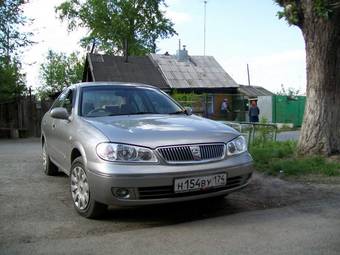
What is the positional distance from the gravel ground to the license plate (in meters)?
0.40

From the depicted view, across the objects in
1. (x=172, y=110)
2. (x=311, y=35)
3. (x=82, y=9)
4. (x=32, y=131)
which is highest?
(x=82, y=9)

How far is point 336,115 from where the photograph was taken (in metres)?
8.41

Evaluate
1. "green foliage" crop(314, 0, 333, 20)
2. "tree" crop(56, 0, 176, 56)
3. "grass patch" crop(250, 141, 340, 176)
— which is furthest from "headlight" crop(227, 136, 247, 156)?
"tree" crop(56, 0, 176, 56)

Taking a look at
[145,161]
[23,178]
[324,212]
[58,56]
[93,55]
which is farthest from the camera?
[58,56]

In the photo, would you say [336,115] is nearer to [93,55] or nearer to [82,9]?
[93,55]

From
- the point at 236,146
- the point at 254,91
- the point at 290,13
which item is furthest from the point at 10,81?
the point at 254,91

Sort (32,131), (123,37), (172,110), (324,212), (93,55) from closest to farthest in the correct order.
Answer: (324,212) → (172,110) → (32,131) → (93,55) → (123,37)

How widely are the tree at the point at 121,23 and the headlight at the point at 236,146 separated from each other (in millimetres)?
42945

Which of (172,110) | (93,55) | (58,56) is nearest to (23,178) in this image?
(172,110)

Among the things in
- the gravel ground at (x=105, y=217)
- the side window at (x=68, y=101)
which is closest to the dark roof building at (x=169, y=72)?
the side window at (x=68, y=101)

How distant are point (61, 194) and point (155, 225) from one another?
215cm

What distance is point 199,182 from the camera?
4969 millimetres

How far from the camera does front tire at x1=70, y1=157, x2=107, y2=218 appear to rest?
5199 mm

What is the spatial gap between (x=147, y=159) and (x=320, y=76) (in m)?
4.70
